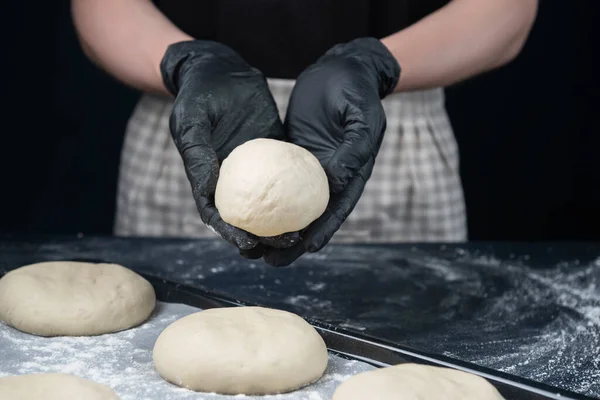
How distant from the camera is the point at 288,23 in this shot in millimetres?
2303

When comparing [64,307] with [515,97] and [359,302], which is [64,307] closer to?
[359,302]

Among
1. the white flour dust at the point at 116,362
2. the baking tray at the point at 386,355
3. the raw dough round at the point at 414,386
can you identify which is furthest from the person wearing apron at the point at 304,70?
the raw dough round at the point at 414,386

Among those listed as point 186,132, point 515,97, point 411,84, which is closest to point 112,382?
point 186,132

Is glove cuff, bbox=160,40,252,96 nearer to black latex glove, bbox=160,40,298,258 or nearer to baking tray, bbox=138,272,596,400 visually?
black latex glove, bbox=160,40,298,258

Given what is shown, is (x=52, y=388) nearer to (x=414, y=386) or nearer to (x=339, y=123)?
(x=414, y=386)

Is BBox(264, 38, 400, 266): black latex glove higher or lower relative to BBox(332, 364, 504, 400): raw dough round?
higher

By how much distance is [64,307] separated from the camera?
155cm

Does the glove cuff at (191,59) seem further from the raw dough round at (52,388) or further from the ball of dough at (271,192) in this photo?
the raw dough round at (52,388)

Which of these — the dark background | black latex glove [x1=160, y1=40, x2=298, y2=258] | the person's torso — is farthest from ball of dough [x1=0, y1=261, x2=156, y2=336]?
the dark background

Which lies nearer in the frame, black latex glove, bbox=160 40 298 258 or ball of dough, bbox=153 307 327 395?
ball of dough, bbox=153 307 327 395

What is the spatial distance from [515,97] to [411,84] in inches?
71.6

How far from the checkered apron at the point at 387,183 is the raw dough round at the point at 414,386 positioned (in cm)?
115

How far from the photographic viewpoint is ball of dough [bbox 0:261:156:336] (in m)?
1.54

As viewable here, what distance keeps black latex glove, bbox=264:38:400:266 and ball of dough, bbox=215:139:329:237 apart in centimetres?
Result: 4
